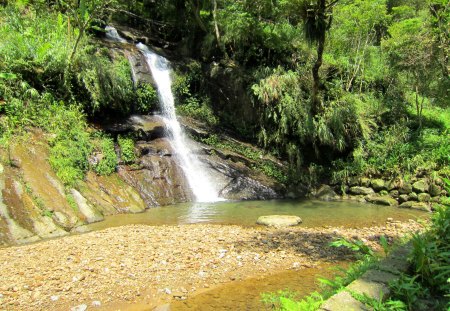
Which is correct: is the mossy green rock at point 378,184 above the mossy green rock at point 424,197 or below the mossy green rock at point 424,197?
above

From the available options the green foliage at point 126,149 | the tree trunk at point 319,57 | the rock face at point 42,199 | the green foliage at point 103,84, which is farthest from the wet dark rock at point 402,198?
the green foliage at point 103,84

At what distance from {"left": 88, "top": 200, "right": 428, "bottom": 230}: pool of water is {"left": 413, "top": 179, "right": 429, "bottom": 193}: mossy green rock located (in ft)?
4.39

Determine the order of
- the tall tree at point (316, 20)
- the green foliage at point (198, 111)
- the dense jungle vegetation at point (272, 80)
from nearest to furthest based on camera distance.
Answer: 1. the dense jungle vegetation at point (272, 80)
2. the tall tree at point (316, 20)
3. the green foliage at point (198, 111)

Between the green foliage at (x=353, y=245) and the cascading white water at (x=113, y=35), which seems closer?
the green foliage at (x=353, y=245)

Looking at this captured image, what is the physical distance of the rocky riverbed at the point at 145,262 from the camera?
5.37 meters

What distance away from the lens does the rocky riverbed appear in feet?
17.6

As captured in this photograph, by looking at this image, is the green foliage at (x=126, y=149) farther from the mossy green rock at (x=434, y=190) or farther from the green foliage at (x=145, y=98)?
the mossy green rock at (x=434, y=190)

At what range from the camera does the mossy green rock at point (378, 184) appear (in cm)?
1508

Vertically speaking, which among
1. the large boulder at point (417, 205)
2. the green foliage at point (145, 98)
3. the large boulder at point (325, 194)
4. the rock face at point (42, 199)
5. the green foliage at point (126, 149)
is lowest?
the large boulder at point (417, 205)

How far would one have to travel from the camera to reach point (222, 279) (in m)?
6.16

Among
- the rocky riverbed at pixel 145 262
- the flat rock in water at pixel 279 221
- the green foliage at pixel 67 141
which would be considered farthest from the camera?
→ the green foliage at pixel 67 141

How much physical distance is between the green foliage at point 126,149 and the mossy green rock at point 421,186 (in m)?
10.6

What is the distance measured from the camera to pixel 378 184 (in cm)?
1516

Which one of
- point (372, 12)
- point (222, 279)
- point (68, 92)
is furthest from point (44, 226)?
point (372, 12)
